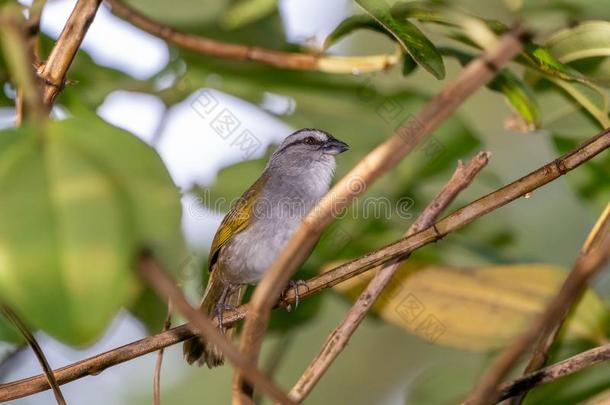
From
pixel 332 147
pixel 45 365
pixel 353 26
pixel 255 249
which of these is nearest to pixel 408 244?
pixel 45 365

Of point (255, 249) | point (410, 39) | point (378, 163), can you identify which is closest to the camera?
point (378, 163)

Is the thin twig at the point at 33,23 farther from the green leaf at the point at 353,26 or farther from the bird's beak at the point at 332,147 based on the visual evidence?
the bird's beak at the point at 332,147

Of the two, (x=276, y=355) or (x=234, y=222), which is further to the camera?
(x=234, y=222)

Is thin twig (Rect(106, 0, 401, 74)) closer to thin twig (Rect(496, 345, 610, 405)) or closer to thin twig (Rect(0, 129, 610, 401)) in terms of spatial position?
thin twig (Rect(0, 129, 610, 401))

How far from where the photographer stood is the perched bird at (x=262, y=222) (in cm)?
271

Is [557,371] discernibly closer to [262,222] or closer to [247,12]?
[247,12]

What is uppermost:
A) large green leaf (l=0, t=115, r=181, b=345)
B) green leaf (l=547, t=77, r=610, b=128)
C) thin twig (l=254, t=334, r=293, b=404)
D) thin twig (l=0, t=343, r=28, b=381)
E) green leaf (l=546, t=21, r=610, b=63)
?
green leaf (l=546, t=21, r=610, b=63)

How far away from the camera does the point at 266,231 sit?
2758mm

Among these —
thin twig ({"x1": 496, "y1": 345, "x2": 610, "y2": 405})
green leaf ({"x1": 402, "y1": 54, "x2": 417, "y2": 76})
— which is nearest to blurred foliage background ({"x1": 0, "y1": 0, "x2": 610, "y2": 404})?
green leaf ({"x1": 402, "y1": 54, "x2": 417, "y2": 76})

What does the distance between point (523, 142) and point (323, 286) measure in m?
2.75

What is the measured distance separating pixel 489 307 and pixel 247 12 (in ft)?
2.72

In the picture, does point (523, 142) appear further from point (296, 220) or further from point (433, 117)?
point (433, 117)

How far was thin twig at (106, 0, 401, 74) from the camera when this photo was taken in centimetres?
167

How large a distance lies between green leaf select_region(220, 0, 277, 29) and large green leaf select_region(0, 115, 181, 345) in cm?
109
